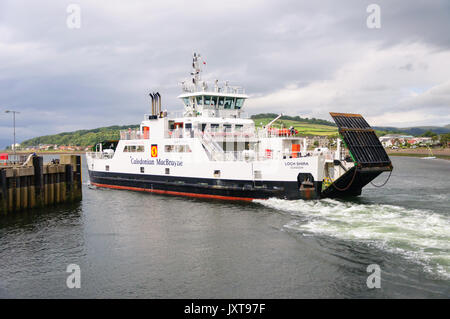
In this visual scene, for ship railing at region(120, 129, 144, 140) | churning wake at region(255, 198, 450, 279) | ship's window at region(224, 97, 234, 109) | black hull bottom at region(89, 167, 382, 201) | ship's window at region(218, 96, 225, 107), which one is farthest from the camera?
ship railing at region(120, 129, 144, 140)

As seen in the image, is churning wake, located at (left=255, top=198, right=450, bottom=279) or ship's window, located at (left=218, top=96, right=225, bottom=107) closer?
churning wake, located at (left=255, top=198, right=450, bottom=279)

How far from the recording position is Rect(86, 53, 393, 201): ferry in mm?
18906

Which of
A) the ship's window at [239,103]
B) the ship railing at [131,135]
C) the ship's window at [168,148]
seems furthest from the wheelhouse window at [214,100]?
the ship railing at [131,135]

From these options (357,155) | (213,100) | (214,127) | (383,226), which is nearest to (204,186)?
(214,127)

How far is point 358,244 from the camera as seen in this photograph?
41.1 feet

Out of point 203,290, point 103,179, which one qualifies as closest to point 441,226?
point 203,290

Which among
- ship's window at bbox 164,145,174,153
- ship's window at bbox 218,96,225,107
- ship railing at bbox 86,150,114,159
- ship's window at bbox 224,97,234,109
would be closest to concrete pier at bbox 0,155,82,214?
ship's window at bbox 164,145,174,153

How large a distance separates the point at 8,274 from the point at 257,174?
1297cm

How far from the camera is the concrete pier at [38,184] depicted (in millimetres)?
17984

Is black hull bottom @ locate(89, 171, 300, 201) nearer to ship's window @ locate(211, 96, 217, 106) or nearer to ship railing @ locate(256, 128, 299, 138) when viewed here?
ship railing @ locate(256, 128, 299, 138)

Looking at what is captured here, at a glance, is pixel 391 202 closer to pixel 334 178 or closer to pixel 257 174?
pixel 334 178

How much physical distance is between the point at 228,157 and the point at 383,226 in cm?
999

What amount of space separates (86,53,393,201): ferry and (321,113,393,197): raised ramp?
2.1 inches

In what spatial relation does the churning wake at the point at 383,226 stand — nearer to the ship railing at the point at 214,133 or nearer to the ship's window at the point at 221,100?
the ship railing at the point at 214,133
